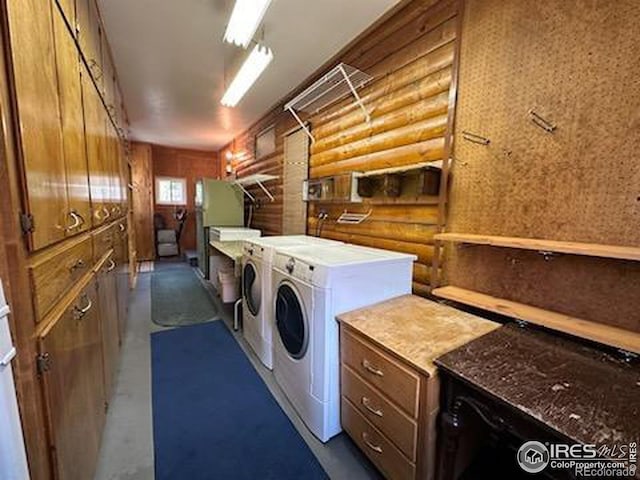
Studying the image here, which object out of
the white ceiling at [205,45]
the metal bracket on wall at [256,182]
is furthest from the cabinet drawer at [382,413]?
the metal bracket on wall at [256,182]

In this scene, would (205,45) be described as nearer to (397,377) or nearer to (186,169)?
(397,377)

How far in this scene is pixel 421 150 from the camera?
1.99 m

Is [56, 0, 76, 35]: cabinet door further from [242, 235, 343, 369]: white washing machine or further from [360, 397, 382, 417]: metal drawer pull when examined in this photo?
[360, 397, 382, 417]: metal drawer pull

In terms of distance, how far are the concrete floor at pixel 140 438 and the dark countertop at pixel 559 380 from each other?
0.88 meters

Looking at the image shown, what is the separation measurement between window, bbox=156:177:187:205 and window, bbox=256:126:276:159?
11.6 ft

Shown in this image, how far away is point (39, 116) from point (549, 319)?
2.11 meters

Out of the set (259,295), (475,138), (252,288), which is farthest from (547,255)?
(252,288)

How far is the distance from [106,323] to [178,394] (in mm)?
701

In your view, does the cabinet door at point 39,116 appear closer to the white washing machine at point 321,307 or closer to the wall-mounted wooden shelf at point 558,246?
the white washing machine at point 321,307

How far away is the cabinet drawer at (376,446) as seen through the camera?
1276mm

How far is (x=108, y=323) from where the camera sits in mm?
1992

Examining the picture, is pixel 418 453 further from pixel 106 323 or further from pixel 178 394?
pixel 106 323

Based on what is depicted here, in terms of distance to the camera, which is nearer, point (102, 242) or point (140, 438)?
point (140, 438)

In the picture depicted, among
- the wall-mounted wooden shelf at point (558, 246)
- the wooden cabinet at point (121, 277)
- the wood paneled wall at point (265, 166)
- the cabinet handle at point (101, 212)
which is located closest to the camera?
the wall-mounted wooden shelf at point (558, 246)
